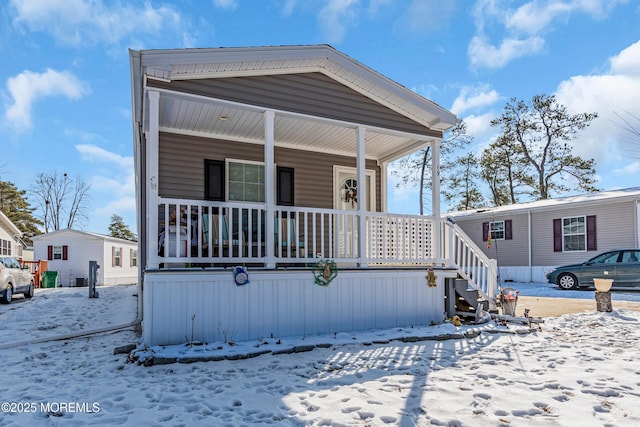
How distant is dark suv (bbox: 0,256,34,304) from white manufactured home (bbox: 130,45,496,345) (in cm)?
620

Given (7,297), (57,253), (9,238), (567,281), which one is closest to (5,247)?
(9,238)

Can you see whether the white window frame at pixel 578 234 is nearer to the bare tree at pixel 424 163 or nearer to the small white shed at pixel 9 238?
the bare tree at pixel 424 163

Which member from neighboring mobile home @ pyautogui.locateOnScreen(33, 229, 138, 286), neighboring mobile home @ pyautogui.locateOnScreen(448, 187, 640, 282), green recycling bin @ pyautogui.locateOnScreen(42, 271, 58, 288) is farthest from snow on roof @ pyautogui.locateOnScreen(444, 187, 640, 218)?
green recycling bin @ pyautogui.locateOnScreen(42, 271, 58, 288)

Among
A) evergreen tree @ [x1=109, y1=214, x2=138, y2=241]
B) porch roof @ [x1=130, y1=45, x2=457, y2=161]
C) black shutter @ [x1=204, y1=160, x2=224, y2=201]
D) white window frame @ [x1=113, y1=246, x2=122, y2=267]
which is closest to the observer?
porch roof @ [x1=130, y1=45, x2=457, y2=161]

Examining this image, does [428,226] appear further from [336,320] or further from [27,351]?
[27,351]

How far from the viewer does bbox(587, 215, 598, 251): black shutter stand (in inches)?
570

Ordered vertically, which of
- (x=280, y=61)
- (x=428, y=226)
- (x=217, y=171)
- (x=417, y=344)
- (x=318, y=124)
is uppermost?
(x=280, y=61)

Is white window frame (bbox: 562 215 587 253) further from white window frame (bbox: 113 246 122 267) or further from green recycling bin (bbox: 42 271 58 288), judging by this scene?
green recycling bin (bbox: 42 271 58 288)

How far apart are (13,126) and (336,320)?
28.0 meters

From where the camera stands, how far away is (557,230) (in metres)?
15.5

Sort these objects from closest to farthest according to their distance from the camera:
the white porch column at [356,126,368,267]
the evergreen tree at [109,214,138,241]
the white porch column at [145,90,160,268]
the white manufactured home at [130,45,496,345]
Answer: the white porch column at [145,90,160,268], the white manufactured home at [130,45,496,345], the white porch column at [356,126,368,267], the evergreen tree at [109,214,138,241]

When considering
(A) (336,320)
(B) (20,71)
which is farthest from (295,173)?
(B) (20,71)

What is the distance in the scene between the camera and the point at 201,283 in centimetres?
527

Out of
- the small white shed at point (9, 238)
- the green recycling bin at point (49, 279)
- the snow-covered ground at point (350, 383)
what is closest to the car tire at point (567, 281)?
the snow-covered ground at point (350, 383)
